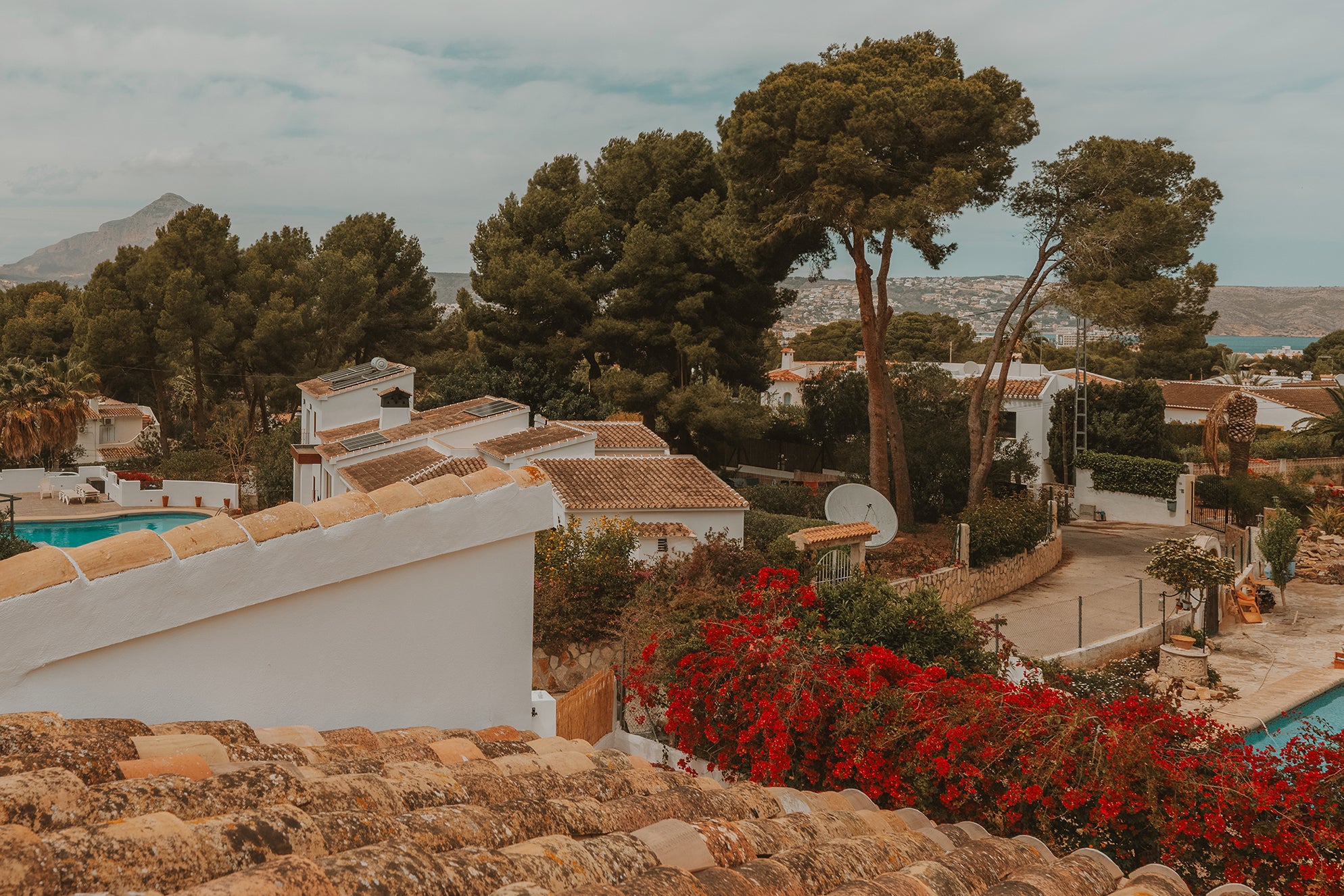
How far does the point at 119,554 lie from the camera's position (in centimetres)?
418

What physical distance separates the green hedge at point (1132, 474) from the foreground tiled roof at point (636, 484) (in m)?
17.0

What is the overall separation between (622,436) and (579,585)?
988 cm

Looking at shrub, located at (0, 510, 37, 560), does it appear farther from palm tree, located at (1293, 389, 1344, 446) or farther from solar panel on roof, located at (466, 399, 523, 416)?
palm tree, located at (1293, 389, 1344, 446)

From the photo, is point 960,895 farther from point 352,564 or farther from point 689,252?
point 689,252

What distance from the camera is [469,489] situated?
18.9 feet

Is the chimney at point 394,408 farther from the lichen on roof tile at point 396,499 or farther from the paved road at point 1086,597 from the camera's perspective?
the lichen on roof tile at point 396,499

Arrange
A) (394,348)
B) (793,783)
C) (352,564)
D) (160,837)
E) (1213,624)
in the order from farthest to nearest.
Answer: (394,348)
(1213,624)
(793,783)
(352,564)
(160,837)

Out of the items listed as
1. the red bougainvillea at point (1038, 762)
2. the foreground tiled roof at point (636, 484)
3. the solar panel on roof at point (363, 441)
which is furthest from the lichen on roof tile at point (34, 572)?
the solar panel on roof at point (363, 441)

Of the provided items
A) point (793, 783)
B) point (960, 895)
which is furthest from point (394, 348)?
point (960, 895)

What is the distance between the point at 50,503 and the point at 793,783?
120 ft

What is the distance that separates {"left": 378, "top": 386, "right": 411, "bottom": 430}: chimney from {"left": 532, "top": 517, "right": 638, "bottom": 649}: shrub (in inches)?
555

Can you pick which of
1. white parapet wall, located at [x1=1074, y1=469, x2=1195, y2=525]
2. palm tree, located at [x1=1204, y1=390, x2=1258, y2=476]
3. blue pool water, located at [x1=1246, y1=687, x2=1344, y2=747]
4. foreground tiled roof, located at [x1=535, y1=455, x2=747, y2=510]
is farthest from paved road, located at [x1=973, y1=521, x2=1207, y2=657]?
foreground tiled roof, located at [x1=535, y1=455, x2=747, y2=510]

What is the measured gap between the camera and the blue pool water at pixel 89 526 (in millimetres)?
30938

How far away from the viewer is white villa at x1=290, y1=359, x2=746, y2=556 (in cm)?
2008
